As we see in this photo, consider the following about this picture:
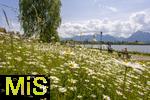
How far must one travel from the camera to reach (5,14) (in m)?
4.20

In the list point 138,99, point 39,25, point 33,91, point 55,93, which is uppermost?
point 39,25

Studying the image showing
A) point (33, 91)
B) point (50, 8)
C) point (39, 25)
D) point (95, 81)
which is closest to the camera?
point (33, 91)

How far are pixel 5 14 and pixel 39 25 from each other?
3.88 feet

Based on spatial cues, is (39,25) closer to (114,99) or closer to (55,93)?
(55,93)

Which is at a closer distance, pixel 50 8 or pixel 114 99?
pixel 114 99

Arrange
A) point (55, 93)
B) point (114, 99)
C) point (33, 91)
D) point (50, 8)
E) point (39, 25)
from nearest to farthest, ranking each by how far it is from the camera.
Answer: point (33, 91), point (39, 25), point (55, 93), point (114, 99), point (50, 8)

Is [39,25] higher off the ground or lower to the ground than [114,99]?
higher

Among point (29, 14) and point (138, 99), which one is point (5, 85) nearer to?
point (138, 99)

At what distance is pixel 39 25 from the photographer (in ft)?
17.5

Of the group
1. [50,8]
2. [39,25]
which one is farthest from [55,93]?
[50,8]

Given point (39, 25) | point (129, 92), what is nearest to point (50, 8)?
point (129, 92)

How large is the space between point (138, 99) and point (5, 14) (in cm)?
519

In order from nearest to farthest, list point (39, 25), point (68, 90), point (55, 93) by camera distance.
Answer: point (39, 25)
point (55, 93)
point (68, 90)

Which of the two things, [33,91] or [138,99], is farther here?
[138,99]
